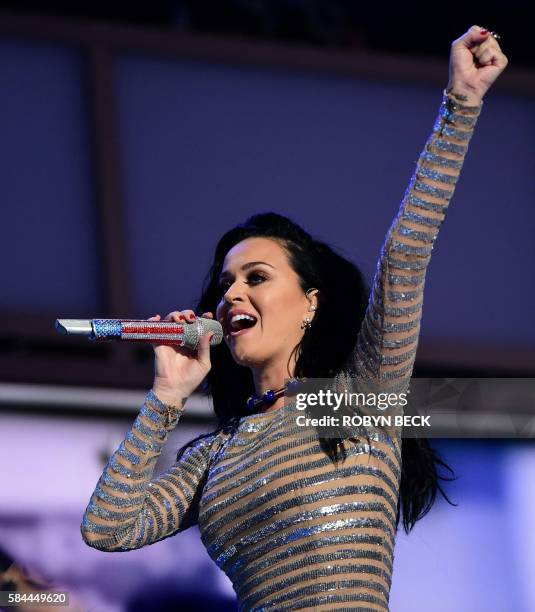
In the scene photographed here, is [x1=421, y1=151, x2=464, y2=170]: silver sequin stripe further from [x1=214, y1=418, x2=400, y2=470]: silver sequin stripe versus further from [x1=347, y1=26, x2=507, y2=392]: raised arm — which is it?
[x1=214, y1=418, x2=400, y2=470]: silver sequin stripe

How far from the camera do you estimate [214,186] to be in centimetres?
326

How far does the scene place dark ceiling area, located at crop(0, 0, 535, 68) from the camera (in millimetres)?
3334

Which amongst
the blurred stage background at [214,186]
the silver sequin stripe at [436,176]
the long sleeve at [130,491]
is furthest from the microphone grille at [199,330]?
the blurred stage background at [214,186]

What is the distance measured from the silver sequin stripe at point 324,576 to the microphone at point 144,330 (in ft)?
1.33

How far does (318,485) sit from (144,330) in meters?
0.36

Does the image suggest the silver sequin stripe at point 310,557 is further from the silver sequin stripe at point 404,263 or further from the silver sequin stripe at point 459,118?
the silver sequin stripe at point 459,118

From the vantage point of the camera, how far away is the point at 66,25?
321cm

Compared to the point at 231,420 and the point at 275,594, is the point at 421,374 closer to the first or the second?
the point at 231,420

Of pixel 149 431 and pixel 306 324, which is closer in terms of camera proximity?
pixel 149 431

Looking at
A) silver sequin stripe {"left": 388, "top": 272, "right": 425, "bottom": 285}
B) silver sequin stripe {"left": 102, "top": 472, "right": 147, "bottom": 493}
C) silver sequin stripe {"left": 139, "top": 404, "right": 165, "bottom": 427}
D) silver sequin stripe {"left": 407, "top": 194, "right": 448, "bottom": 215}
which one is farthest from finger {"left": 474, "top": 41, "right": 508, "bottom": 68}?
silver sequin stripe {"left": 102, "top": 472, "right": 147, "bottom": 493}

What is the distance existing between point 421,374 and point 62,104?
48.7 inches

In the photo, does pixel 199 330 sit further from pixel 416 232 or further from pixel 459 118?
pixel 459 118

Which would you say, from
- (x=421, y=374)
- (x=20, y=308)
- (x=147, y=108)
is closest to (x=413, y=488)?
(x=421, y=374)

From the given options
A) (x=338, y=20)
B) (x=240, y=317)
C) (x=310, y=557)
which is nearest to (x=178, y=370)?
(x=240, y=317)
